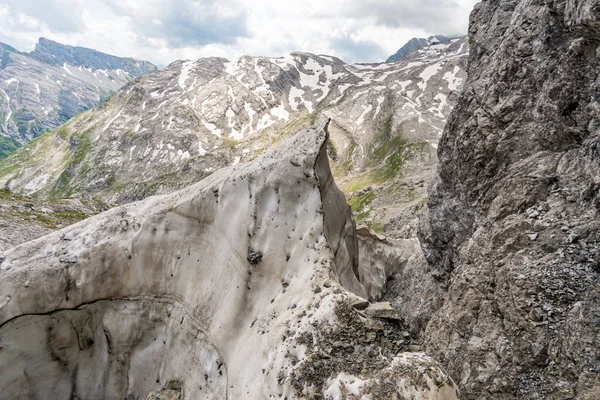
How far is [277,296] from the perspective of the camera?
17297 mm

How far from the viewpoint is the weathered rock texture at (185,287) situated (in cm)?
1706

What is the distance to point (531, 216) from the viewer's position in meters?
12.5

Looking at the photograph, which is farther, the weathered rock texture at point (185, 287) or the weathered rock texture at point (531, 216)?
the weathered rock texture at point (185, 287)

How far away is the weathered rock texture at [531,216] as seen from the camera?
1018 cm

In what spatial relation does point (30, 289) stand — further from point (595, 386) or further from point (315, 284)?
point (595, 386)

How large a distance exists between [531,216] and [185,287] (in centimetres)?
1743

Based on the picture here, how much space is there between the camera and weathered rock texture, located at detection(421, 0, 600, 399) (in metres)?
10.2

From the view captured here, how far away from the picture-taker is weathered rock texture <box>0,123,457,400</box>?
56.0ft

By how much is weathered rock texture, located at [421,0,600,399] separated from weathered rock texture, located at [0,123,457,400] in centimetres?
349

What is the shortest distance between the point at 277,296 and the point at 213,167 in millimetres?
186210

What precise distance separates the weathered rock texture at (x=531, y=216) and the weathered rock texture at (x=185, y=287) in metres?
3.49

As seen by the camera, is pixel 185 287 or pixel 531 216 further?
pixel 185 287

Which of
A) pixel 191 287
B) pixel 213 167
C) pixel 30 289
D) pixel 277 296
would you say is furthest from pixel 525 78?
pixel 213 167

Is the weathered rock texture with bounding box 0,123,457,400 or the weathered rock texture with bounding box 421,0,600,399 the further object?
the weathered rock texture with bounding box 0,123,457,400
